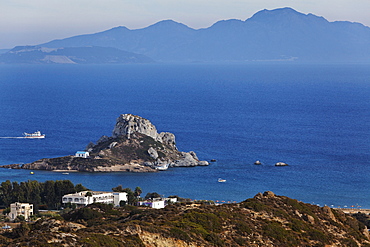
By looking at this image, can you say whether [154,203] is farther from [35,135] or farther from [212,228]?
[35,135]

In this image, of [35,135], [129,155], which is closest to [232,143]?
[129,155]

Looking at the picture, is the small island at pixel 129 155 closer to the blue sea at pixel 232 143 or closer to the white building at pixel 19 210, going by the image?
the blue sea at pixel 232 143

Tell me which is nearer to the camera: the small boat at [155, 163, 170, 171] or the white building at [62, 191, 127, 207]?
the white building at [62, 191, 127, 207]

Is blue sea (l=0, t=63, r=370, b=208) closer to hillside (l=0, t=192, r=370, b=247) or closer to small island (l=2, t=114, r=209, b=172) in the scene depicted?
small island (l=2, t=114, r=209, b=172)

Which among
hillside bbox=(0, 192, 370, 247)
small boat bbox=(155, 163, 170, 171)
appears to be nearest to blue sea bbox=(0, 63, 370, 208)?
small boat bbox=(155, 163, 170, 171)

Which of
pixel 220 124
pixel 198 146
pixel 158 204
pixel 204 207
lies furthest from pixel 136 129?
pixel 204 207
